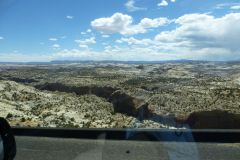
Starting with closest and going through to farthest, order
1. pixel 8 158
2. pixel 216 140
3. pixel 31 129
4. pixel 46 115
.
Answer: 1. pixel 8 158
2. pixel 216 140
3. pixel 31 129
4. pixel 46 115

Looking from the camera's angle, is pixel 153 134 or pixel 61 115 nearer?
pixel 153 134

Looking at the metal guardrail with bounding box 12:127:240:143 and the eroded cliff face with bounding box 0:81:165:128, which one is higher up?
the metal guardrail with bounding box 12:127:240:143

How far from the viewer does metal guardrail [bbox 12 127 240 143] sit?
24.1ft

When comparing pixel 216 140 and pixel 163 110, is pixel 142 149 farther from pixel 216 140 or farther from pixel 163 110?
pixel 163 110

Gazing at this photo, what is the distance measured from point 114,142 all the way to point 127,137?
1.03 feet

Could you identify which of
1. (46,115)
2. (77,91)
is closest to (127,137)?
(46,115)

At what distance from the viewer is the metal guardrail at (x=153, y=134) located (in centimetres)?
733

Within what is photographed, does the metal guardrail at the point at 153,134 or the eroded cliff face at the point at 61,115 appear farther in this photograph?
the eroded cliff face at the point at 61,115

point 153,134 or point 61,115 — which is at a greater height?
point 153,134

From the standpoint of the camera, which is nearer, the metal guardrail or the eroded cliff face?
the metal guardrail

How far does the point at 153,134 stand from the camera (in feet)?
24.6

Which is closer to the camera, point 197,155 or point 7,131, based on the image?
point 7,131

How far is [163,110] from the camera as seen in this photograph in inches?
1474

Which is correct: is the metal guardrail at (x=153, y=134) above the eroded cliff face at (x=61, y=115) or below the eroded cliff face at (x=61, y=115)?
above
